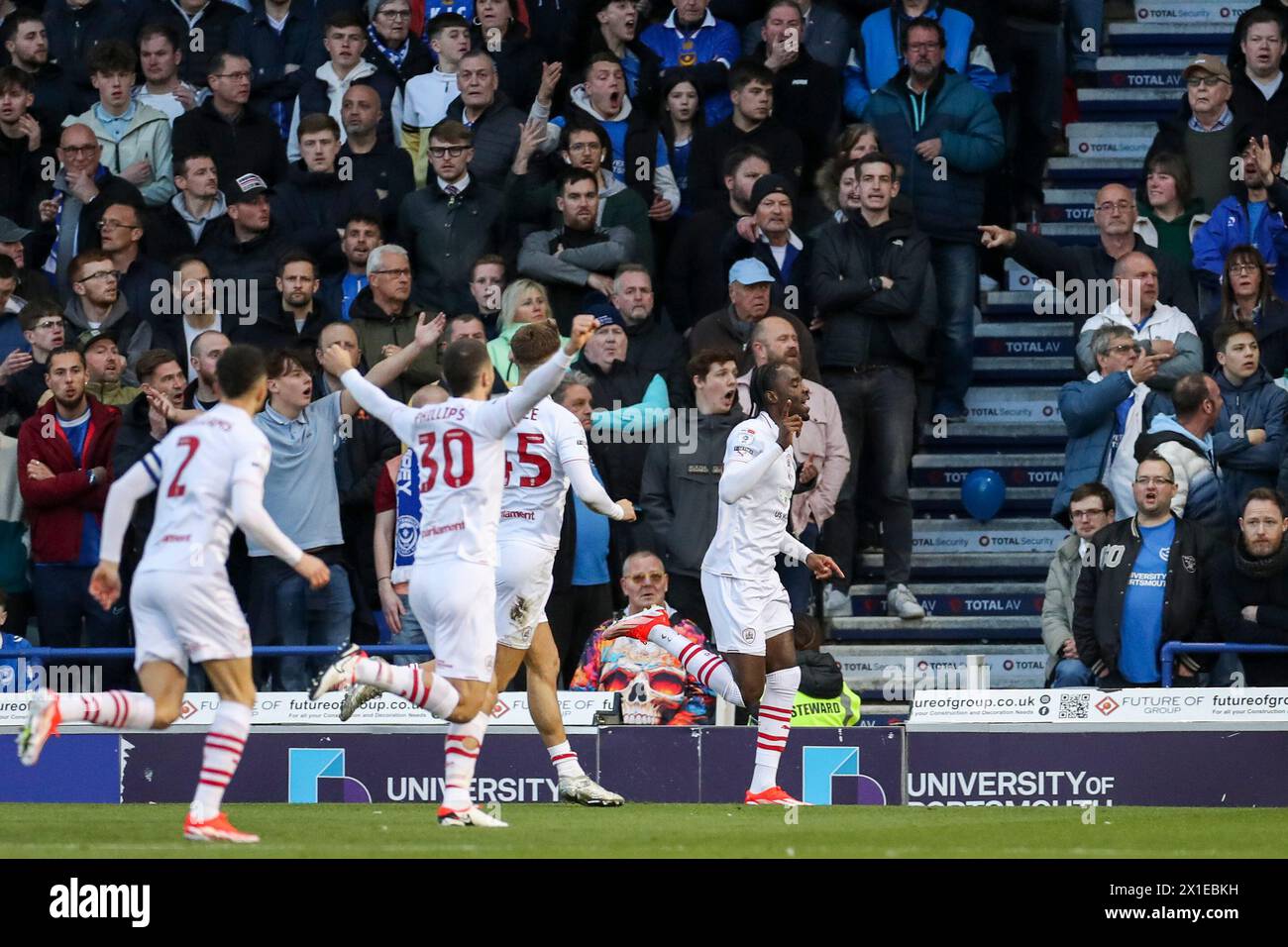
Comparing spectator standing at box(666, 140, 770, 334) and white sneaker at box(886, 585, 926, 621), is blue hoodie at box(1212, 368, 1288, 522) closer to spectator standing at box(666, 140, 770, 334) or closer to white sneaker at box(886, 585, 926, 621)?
white sneaker at box(886, 585, 926, 621)

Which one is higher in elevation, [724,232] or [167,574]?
[724,232]

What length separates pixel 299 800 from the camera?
50.9ft

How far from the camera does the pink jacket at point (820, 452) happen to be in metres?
16.8

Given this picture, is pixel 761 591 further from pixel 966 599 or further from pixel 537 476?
pixel 966 599

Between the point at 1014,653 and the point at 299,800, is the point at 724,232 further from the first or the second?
the point at 299,800

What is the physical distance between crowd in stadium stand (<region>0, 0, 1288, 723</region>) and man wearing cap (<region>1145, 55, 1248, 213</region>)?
4 cm

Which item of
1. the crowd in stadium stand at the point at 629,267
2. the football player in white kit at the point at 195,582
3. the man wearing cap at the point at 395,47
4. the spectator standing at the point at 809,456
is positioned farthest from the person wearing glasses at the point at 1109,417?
the football player in white kit at the point at 195,582

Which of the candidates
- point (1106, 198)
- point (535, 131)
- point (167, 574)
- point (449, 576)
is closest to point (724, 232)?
point (535, 131)

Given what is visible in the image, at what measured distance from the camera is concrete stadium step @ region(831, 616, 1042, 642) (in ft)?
58.7

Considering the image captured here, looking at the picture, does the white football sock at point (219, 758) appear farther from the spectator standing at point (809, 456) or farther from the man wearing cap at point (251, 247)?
the man wearing cap at point (251, 247)

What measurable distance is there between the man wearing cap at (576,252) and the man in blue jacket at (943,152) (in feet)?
8.52

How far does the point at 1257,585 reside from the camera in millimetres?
15344

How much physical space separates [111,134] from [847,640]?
763 cm

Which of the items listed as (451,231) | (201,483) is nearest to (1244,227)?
(451,231)
